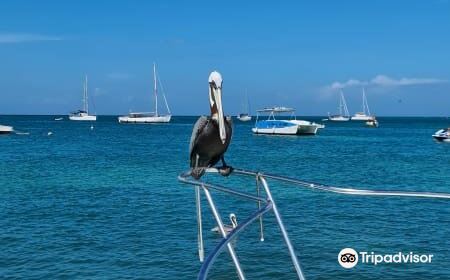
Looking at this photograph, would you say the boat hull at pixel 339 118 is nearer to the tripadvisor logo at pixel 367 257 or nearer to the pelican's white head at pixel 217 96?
the tripadvisor logo at pixel 367 257

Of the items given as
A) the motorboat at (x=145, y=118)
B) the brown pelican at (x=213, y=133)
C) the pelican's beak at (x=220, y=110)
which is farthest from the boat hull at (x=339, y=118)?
the pelican's beak at (x=220, y=110)

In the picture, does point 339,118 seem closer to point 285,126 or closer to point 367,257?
point 285,126

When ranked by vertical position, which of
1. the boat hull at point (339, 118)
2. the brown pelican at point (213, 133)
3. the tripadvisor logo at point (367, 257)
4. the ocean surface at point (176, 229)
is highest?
the brown pelican at point (213, 133)

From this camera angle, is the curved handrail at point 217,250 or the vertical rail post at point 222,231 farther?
the vertical rail post at point 222,231

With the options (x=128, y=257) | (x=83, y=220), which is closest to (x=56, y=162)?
(x=83, y=220)

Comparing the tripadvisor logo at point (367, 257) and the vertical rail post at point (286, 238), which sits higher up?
the vertical rail post at point (286, 238)

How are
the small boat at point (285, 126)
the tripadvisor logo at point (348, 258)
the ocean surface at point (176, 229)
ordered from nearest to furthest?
1. the tripadvisor logo at point (348, 258)
2. the ocean surface at point (176, 229)
3. the small boat at point (285, 126)

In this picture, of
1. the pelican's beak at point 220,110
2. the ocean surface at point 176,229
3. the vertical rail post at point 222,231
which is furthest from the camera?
the ocean surface at point 176,229

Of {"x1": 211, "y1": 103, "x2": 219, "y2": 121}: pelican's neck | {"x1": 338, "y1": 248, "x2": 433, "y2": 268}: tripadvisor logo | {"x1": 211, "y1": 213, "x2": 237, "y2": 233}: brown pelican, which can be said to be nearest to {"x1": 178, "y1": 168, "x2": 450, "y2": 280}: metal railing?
{"x1": 211, "y1": 213, "x2": 237, "y2": 233}: brown pelican

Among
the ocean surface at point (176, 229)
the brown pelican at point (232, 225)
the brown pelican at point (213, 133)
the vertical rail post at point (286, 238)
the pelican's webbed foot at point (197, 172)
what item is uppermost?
the brown pelican at point (213, 133)

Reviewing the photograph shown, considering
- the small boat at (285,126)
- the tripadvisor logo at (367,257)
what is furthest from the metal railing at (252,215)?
the small boat at (285,126)

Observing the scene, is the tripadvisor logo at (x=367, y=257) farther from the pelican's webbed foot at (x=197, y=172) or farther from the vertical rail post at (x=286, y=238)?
the vertical rail post at (x=286, y=238)

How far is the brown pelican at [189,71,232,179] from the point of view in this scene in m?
4.96

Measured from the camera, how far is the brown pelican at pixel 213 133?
4961 mm
